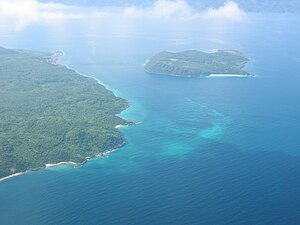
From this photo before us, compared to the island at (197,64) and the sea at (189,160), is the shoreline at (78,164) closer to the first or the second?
the sea at (189,160)

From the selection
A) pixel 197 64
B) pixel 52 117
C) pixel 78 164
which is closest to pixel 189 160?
pixel 78 164

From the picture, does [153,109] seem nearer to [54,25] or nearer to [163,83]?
[163,83]

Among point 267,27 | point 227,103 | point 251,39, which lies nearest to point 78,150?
point 227,103

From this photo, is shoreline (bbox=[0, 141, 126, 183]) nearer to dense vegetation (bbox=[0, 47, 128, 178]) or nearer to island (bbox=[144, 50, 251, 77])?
dense vegetation (bbox=[0, 47, 128, 178])

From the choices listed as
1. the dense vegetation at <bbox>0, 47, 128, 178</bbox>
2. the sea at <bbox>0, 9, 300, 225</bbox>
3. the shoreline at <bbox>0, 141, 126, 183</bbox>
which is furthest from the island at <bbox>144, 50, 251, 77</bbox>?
the shoreline at <bbox>0, 141, 126, 183</bbox>


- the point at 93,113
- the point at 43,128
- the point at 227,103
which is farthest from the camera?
the point at 227,103

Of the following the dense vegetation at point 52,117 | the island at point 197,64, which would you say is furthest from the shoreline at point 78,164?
the island at point 197,64
